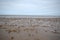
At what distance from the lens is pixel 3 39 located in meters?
3.82

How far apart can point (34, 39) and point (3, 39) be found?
1.00 metres

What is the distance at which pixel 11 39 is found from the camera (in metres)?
3.83

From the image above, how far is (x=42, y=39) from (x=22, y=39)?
0.66m

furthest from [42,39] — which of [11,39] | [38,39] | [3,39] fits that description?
[3,39]

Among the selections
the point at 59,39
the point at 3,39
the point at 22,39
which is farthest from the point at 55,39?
the point at 3,39

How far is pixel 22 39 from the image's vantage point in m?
4.00

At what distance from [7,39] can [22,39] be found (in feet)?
1.64

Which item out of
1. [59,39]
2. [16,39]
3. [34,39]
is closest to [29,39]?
[34,39]

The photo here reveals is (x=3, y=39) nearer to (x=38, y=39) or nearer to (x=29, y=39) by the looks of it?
(x=29, y=39)

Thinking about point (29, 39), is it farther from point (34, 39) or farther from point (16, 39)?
point (16, 39)

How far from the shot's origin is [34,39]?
3.98 metres

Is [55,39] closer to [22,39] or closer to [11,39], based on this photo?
[22,39]

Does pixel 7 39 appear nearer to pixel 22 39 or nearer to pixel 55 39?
pixel 22 39

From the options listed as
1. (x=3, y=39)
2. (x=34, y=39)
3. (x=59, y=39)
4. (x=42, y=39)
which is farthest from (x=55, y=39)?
(x=3, y=39)
